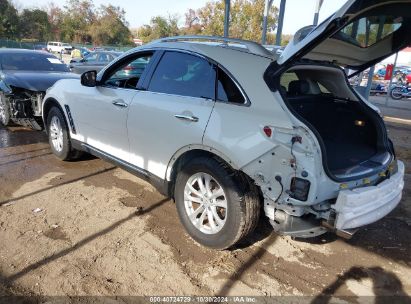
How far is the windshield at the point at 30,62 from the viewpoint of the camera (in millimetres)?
7734

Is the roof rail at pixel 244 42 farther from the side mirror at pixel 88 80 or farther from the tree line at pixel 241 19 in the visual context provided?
the tree line at pixel 241 19

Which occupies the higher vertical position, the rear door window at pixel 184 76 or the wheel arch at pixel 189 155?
the rear door window at pixel 184 76

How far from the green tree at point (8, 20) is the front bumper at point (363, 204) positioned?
59.9m

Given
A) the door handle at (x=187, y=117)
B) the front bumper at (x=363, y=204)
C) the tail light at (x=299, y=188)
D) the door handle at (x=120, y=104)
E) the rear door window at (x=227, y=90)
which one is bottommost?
the front bumper at (x=363, y=204)

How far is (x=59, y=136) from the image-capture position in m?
5.61

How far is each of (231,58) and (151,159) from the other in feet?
4.45

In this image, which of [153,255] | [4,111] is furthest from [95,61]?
[153,255]

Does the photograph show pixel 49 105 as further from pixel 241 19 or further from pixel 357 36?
pixel 241 19

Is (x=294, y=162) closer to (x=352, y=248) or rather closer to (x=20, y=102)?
(x=352, y=248)

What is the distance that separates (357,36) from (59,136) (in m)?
4.33

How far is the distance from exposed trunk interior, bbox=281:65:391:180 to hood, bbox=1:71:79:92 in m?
4.84

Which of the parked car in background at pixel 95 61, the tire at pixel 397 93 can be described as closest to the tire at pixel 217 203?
the parked car in background at pixel 95 61

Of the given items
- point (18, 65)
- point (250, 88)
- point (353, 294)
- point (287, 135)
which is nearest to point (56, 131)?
point (18, 65)

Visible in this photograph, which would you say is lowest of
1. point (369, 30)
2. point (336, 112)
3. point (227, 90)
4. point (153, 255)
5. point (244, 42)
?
point (153, 255)
